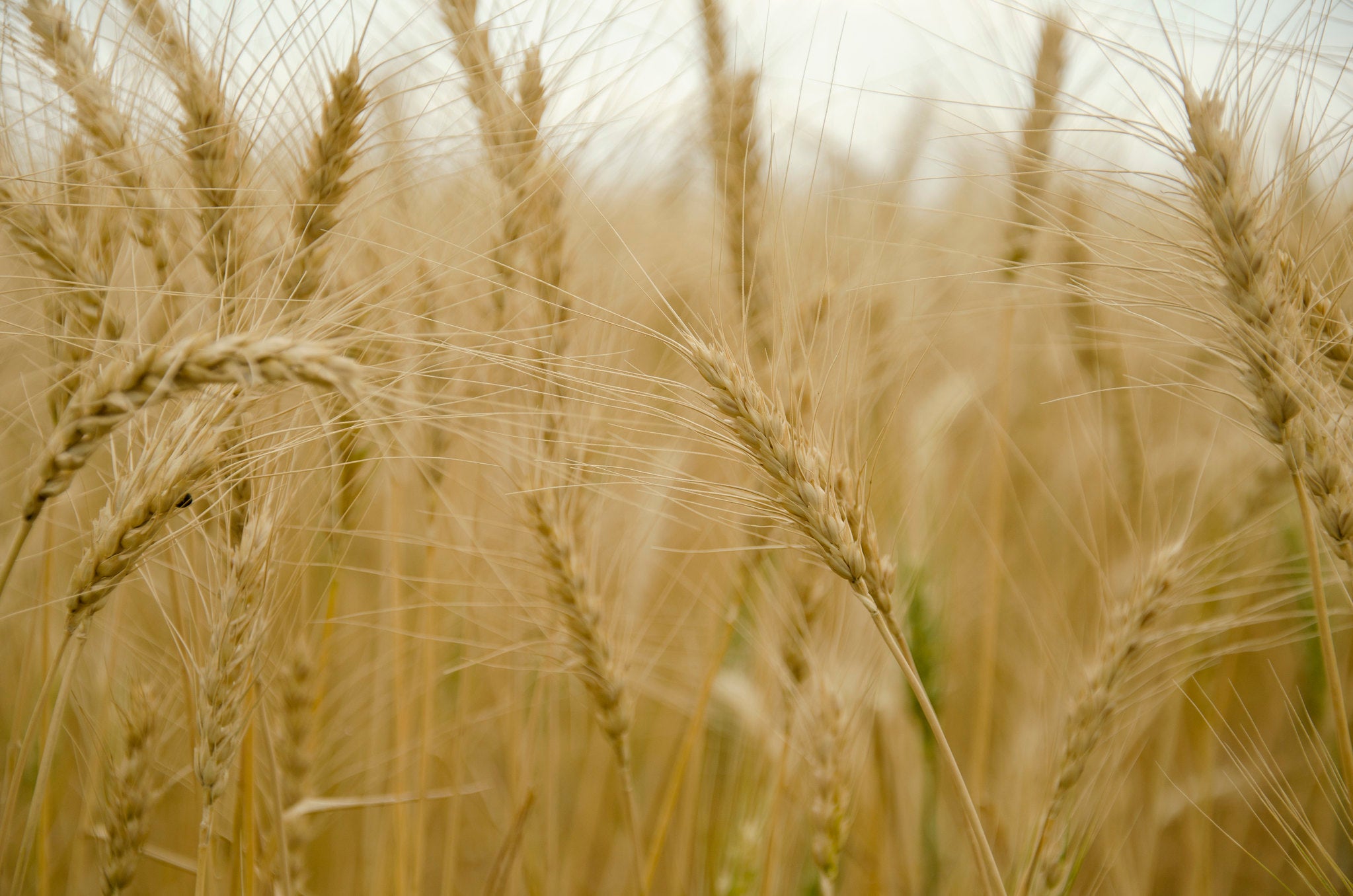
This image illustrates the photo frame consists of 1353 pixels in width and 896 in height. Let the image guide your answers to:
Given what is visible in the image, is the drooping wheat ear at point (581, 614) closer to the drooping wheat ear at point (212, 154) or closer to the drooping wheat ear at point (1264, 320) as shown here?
the drooping wheat ear at point (212, 154)

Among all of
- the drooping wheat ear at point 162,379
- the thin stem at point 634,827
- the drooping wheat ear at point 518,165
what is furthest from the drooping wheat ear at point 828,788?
the drooping wheat ear at point 162,379

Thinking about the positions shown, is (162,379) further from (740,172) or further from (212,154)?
(740,172)

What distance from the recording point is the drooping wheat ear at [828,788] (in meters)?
1.15

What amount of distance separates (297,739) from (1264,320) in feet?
4.88

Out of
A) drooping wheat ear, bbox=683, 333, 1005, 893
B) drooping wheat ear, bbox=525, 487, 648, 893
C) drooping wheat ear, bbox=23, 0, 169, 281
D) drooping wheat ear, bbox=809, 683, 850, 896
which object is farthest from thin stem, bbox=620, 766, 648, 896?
drooping wheat ear, bbox=23, 0, 169, 281

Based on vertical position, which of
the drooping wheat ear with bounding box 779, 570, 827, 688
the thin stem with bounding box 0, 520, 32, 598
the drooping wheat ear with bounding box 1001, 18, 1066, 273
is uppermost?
the drooping wheat ear with bounding box 1001, 18, 1066, 273

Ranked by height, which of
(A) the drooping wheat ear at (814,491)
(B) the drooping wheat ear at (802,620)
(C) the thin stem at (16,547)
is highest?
(A) the drooping wheat ear at (814,491)

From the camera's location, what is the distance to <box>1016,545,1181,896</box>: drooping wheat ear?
3.20 feet

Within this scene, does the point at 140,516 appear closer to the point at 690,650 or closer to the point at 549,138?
the point at 549,138

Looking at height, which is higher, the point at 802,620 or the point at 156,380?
the point at 156,380

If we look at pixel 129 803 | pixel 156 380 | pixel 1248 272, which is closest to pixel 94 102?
pixel 156 380

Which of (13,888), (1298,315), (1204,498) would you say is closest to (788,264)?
(1298,315)

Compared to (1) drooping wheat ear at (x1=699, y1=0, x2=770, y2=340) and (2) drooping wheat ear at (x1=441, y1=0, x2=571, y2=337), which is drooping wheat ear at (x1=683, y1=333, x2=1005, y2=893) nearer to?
(2) drooping wheat ear at (x1=441, y1=0, x2=571, y2=337)

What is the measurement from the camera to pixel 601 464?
3.77ft
